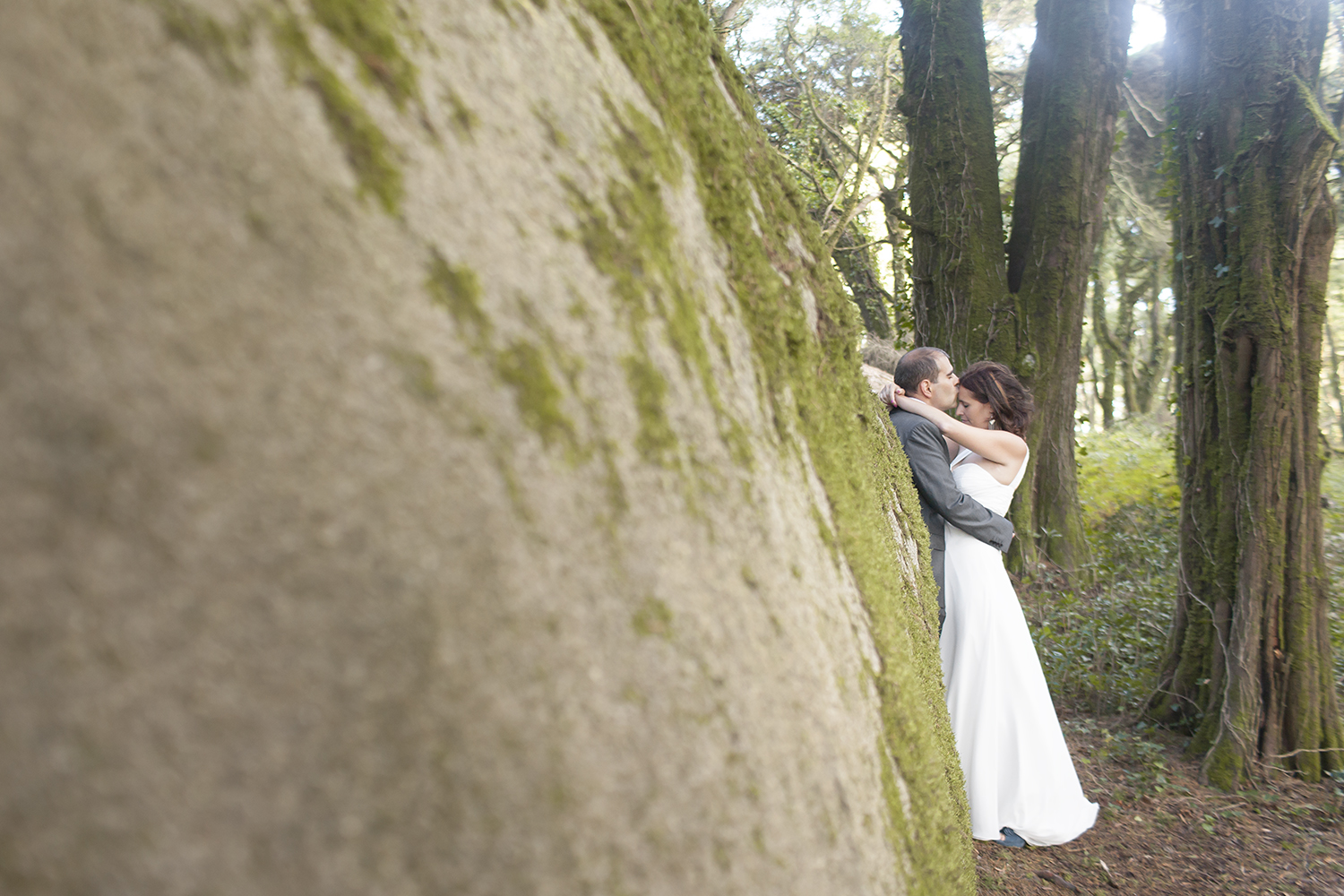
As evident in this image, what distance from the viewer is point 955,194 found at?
23.0 ft

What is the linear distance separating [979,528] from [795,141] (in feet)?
37.3

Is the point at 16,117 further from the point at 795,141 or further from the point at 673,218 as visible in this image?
the point at 795,141

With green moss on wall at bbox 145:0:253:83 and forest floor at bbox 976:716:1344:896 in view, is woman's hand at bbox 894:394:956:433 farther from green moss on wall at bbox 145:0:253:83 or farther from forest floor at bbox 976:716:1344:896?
green moss on wall at bbox 145:0:253:83

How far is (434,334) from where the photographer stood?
941 mm

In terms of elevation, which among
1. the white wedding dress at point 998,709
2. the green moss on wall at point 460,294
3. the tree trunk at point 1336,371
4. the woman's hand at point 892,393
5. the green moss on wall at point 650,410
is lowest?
the white wedding dress at point 998,709

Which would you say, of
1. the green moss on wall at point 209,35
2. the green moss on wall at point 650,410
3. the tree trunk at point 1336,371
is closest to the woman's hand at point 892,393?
the green moss on wall at point 650,410

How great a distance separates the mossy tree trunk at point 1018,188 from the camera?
700cm

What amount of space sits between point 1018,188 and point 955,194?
1055 millimetres

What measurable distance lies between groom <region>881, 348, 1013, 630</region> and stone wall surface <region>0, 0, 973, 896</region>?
2.76 meters

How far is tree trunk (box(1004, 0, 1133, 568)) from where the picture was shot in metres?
7.25

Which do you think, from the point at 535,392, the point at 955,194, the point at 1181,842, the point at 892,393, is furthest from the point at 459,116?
the point at 955,194

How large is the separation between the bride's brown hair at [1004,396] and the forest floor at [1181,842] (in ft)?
7.31

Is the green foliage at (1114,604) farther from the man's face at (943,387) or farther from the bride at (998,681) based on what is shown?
the man's face at (943,387)

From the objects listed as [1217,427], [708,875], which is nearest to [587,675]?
[708,875]
